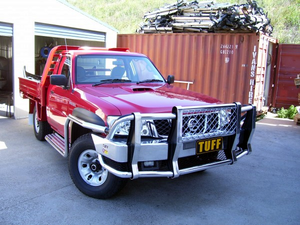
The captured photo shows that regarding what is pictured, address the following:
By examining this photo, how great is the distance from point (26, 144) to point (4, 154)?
2.36ft

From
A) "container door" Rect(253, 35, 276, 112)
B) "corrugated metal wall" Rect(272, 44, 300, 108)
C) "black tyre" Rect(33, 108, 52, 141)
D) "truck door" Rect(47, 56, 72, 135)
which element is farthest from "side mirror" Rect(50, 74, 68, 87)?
"corrugated metal wall" Rect(272, 44, 300, 108)

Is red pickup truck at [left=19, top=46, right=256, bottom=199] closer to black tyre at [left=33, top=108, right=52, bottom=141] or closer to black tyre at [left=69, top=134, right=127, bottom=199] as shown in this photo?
black tyre at [left=69, top=134, right=127, bottom=199]

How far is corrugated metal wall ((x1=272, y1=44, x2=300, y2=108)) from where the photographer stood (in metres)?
10.8

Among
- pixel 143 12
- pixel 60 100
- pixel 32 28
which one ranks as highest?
pixel 143 12

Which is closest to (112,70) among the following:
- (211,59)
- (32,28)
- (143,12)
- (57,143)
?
(57,143)

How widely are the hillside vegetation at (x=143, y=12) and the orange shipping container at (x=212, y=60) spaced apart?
827 centimetres

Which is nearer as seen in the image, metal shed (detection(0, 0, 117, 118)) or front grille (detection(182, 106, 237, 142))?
front grille (detection(182, 106, 237, 142))

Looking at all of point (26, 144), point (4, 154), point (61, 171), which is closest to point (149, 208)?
point (61, 171)

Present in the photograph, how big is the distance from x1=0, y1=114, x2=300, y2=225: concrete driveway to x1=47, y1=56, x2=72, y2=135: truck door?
71 cm

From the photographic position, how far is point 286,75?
11023mm

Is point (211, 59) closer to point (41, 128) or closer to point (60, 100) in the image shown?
point (41, 128)

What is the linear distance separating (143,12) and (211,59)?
18.0 meters

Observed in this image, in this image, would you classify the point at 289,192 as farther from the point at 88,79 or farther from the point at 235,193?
the point at 88,79

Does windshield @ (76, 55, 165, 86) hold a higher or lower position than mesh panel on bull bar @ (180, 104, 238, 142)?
higher
